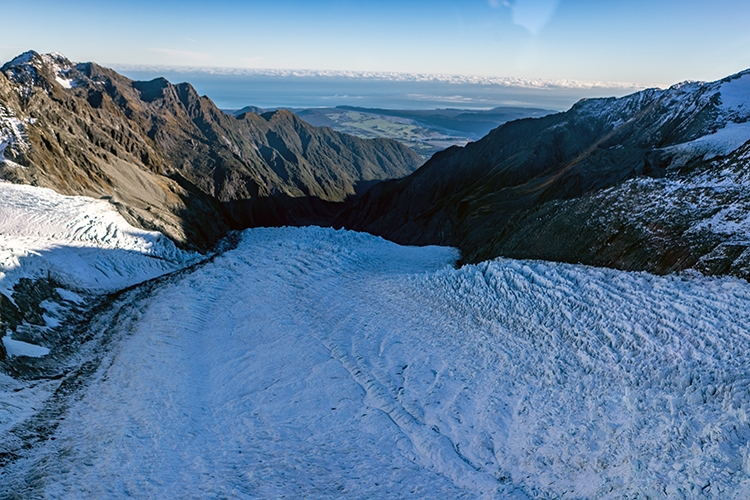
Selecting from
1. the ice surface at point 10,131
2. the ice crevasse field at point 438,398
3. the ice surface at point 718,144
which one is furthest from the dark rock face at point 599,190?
the ice surface at point 10,131

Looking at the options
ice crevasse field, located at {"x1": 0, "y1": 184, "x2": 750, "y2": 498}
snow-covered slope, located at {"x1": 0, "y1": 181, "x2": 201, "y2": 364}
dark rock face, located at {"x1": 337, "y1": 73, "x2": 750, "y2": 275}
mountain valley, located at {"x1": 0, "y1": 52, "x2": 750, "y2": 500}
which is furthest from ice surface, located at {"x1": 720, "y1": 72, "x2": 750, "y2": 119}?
snow-covered slope, located at {"x1": 0, "y1": 181, "x2": 201, "y2": 364}

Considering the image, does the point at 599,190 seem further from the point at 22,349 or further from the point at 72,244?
the point at 72,244

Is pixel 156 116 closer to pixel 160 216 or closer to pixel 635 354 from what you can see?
pixel 160 216

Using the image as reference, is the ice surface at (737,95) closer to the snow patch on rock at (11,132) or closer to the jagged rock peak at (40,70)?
the snow patch on rock at (11,132)

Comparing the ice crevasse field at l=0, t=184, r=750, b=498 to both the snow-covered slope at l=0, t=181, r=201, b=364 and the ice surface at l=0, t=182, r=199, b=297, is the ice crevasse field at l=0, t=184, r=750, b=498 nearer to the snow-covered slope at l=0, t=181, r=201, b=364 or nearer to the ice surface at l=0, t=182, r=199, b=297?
the ice surface at l=0, t=182, r=199, b=297

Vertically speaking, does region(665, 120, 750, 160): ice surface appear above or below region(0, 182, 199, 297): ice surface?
above

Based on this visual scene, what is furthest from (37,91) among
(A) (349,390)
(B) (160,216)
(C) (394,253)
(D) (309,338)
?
(A) (349,390)
